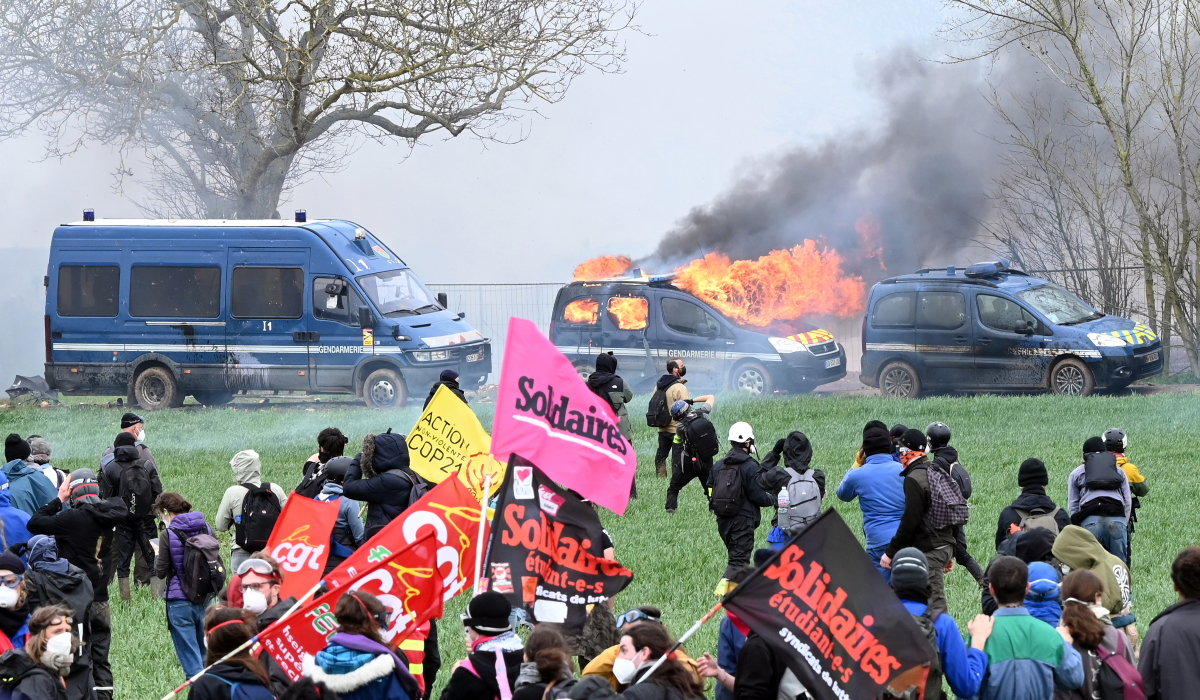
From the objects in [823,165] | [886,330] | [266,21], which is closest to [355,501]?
[886,330]

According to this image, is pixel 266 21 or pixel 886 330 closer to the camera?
pixel 886 330

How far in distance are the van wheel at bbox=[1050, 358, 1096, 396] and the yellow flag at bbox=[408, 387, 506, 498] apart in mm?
13283

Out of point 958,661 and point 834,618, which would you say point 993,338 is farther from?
point 834,618

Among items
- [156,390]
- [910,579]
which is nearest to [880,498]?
[910,579]

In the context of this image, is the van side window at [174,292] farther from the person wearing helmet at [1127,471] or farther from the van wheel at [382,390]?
the person wearing helmet at [1127,471]

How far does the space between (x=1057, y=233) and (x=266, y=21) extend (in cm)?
1715

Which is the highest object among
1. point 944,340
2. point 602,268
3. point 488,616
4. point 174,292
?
point 602,268

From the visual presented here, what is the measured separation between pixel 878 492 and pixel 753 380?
40.4 ft

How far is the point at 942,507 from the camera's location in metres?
8.95

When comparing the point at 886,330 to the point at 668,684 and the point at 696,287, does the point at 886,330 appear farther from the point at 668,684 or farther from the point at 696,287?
the point at 668,684

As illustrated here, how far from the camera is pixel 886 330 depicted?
71.2 ft

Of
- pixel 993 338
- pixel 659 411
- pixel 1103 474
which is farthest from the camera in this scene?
pixel 993 338

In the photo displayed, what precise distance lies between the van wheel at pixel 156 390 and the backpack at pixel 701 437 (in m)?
A: 12.7

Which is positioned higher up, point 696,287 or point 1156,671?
point 696,287
